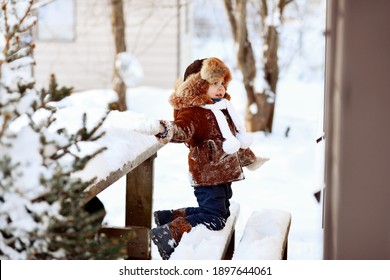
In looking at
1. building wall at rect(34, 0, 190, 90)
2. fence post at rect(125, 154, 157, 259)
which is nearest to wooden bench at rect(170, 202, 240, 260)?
fence post at rect(125, 154, 157, 259)

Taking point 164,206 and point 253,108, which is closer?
point 164,206

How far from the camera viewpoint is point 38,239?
2338mm

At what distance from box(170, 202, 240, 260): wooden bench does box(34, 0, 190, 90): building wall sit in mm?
9514

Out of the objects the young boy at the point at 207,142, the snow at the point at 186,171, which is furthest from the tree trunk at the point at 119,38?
the young boy at the point at 207,142

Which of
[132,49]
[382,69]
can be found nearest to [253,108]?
[132,49]

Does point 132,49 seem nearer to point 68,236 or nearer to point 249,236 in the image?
point 249,236

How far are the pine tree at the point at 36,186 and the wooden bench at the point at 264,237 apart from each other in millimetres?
946

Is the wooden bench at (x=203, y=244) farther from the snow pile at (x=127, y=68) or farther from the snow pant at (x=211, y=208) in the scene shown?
the snow pile at (x=127, y=68)

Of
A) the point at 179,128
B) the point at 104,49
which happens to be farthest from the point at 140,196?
the point at 104,49

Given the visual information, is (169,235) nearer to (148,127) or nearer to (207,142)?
(207,142)

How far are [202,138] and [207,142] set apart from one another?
0.03m

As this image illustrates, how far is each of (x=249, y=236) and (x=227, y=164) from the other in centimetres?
36

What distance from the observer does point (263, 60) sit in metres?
9.60

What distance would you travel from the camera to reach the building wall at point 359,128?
2482mm
